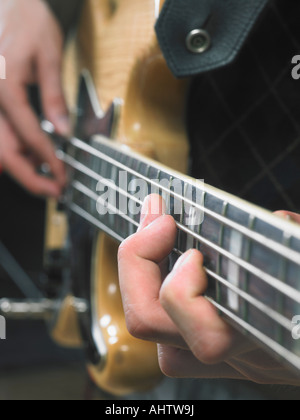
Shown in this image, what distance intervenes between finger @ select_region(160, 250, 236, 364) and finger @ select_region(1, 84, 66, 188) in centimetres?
39

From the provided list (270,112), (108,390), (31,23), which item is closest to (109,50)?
(31,23)

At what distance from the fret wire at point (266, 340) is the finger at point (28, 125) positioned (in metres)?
0.41

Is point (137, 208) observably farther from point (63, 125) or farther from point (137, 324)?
point (63, 125)

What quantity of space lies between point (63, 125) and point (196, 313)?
42 cm

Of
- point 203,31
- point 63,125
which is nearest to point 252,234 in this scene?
point 203,31

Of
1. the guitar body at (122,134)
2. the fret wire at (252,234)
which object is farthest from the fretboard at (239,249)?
the guitar body at (122,134)

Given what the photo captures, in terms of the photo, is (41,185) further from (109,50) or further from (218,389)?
(218,389)

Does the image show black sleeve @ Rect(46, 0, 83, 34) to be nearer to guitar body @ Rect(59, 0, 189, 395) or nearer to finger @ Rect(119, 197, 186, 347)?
guitar body @ Rect(59, 0, 189, 395)

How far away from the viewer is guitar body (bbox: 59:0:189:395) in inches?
18.8

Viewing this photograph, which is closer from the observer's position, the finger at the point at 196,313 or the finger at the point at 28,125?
the finger at the point at 196,313

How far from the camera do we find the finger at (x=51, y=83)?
658 mm

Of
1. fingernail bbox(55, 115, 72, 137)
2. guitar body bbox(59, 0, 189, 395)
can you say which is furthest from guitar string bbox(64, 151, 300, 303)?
fingernail bbox(55, 115, 72, 137)

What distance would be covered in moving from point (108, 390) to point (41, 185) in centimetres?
27

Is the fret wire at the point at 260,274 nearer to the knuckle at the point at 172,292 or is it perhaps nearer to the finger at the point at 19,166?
the knuckle at the point at 172,292
